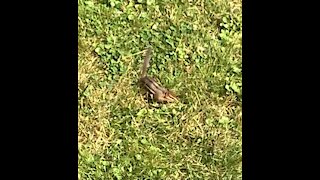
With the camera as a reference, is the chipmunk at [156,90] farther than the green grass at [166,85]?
Yes

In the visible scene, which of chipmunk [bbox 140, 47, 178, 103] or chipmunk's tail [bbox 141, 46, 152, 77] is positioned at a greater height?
chipmunk's tail [bbox 141, 46, 152, 77]

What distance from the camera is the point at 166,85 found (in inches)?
123

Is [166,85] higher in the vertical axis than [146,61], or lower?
lower

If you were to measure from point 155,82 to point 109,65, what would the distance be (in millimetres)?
277

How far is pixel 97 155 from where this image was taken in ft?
9.75

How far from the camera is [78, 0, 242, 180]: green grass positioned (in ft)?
9.64

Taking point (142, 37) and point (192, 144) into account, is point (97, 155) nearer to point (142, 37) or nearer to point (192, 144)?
point (192, 144)

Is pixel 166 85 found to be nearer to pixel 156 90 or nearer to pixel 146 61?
pixel 156 90

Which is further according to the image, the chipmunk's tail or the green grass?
the chipmunk's tail

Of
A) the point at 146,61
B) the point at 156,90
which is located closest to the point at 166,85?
the point at 156,90

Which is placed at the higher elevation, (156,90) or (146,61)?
(146,61)

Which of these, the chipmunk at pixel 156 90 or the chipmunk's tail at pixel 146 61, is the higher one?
the chipmunk's tail at pixel 146 61

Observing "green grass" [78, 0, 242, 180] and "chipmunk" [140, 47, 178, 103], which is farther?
"chipmunk" [140, 47, 178, 103]

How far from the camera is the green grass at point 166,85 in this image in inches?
116
